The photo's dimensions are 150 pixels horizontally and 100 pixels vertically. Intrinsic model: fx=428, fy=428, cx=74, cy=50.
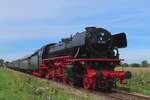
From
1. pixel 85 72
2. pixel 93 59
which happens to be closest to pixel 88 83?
pixel 85 72

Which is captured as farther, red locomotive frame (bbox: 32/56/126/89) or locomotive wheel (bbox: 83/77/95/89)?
locomotive wheel (bbox: 83/77/95/89)

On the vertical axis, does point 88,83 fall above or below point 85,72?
below

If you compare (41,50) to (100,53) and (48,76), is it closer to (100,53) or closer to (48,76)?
(48,76)

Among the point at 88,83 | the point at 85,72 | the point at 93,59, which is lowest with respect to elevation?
the point at 88,83

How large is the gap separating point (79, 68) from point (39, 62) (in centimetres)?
1368

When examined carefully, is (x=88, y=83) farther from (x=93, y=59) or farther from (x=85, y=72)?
(x=93, y=59)

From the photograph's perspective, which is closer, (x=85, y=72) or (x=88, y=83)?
(x=88, y=83)

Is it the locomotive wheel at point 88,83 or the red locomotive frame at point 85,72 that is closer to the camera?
the red locomotive frame at point 85,72

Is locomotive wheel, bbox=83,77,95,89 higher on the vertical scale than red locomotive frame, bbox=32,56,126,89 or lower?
lower

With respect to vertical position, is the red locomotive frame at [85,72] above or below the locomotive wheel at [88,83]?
above

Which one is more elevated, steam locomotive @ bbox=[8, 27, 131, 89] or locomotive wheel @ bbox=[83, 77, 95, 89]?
steam locomotive @ bbox=[8, 27, 131, 89]

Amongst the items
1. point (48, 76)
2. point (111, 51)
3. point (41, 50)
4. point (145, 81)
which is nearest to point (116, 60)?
point (111, 51)

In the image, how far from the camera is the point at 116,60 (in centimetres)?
2541

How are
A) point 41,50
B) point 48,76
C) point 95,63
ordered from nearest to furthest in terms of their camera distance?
point 95,63, point 48,76, point 41,50
